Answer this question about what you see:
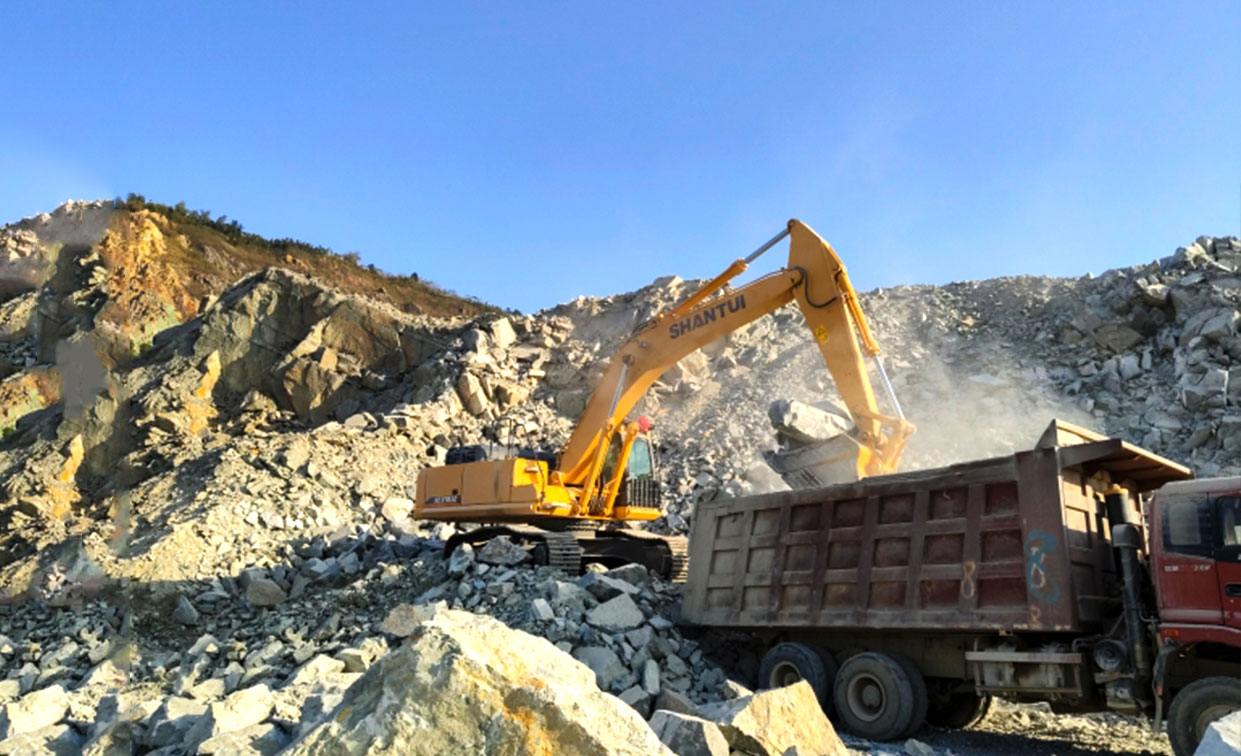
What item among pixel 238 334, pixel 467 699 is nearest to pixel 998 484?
pixel 467 699

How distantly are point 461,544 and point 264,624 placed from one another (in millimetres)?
2809

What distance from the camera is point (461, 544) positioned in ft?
42.0

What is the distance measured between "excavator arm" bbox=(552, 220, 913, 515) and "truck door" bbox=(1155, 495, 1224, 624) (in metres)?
2.95

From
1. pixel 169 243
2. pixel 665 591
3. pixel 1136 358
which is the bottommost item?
pixel 665 591

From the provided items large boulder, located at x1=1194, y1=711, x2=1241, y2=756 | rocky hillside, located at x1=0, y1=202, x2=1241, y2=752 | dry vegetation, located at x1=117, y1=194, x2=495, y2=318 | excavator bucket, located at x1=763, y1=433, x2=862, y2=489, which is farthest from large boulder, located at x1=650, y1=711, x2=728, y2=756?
dry vegetation, located at x1=117, y1=194, x2=495, y2=318

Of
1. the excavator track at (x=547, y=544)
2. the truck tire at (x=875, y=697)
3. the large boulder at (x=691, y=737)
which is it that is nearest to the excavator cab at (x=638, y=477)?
the excavator track at (x=547, y=544)

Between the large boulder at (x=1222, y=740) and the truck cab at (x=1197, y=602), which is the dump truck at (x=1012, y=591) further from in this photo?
the large boulder at (x=1222, y=740)

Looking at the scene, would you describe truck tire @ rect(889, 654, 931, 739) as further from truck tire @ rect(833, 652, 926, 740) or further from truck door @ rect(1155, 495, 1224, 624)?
truck door @ rect(1155, 495, 1224, 624)

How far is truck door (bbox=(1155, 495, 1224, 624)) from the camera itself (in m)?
6.26

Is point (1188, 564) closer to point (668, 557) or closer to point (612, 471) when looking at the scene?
point (668, 557)

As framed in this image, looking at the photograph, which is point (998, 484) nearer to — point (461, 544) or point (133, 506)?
point (461, 544)

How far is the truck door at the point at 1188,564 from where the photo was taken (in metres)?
6.26

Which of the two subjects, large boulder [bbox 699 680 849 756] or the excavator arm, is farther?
the excavator arm

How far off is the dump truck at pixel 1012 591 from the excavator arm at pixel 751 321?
4.11 ft
